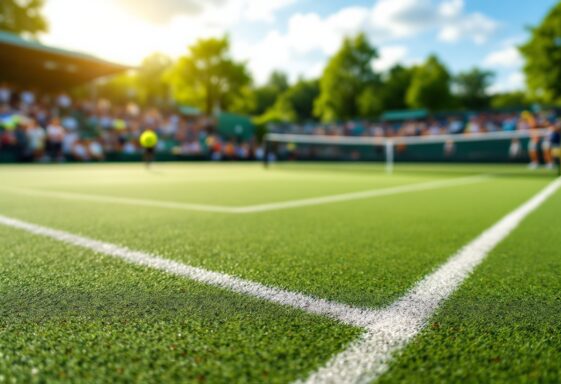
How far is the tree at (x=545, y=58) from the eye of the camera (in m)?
31.5

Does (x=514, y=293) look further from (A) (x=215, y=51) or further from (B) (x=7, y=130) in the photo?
(A) (x=215, y=51)

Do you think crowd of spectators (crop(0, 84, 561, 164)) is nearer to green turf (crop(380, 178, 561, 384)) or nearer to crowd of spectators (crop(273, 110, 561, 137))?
crowd of spectators (crop(273, 110, 561, 137))

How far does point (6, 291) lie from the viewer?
1.51 m

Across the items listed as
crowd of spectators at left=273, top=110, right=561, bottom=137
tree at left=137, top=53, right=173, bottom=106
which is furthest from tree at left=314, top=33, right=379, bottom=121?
tree at left=137, top=53, right=173, bottom=106

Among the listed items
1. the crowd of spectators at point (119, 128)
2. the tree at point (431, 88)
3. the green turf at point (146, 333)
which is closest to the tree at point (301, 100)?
the tree at point (431, 88)

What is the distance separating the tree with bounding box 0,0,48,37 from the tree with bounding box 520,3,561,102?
47759 mm

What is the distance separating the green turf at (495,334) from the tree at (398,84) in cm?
6698

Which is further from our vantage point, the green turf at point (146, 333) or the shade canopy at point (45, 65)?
the shade canopy at point (45, 65)

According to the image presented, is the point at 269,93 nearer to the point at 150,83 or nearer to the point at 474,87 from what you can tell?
the point at 150,83

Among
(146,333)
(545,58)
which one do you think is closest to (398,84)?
Result: (545,58)

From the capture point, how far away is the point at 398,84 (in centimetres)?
6756

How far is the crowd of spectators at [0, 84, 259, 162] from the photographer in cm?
1788

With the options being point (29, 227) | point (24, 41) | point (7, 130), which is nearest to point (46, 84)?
point (24, 41)

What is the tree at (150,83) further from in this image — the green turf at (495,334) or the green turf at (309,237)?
the green turf at (495,334)
